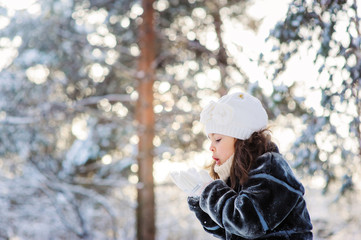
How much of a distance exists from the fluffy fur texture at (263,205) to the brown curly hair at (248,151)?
0.05 metres

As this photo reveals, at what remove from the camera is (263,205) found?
1933 mm

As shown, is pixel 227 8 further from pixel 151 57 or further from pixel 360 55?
pixel 360 55

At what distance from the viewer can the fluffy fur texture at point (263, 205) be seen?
1.93m

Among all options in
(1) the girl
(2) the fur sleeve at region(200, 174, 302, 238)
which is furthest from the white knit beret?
(2) the fur sleeve at region(200, 174, 302, 238)

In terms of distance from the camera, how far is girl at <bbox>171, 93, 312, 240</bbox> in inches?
76.2

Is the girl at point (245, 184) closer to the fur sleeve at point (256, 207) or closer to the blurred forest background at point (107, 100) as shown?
the fur sleeve at point (256, 207)

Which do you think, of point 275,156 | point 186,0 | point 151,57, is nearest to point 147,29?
point 151,57

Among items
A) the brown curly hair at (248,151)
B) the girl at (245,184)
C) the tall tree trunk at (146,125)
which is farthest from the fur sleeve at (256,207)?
the tall tree trunk at (146,125)

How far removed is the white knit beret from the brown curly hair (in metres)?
0.03

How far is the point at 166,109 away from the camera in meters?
7.66

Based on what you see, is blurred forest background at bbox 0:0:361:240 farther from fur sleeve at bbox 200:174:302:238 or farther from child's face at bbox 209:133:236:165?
fur sleeve at bbox 200:174:302:238

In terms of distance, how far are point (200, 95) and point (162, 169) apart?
181 cm

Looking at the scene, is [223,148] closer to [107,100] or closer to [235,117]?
[235,117]

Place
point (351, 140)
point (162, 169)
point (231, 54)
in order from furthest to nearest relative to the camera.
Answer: point (162, 169), point (231, 54), point (351, 140)
